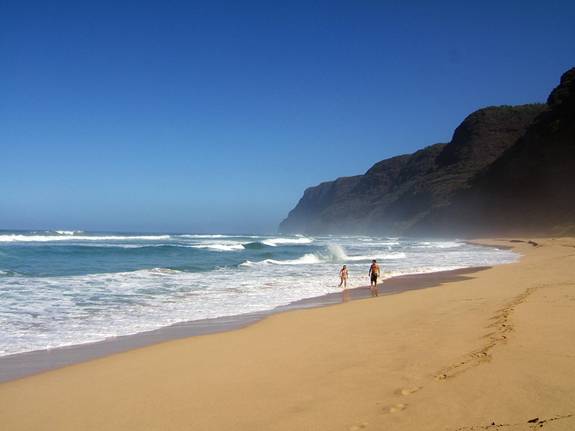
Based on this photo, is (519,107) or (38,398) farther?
(519,107)

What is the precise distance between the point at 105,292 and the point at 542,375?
13151 mm

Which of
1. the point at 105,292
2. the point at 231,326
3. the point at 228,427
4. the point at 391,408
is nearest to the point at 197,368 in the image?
the point at 228,427

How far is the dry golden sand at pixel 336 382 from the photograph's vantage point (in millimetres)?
3971

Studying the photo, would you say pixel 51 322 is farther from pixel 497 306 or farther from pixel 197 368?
pixel 497 306

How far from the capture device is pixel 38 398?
5316 mm

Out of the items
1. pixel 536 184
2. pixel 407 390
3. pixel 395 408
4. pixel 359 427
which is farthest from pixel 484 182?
pixel 359 427

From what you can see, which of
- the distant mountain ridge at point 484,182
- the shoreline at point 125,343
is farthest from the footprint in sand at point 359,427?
the distant mountain ridge at point 484,182

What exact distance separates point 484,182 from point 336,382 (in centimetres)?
8048

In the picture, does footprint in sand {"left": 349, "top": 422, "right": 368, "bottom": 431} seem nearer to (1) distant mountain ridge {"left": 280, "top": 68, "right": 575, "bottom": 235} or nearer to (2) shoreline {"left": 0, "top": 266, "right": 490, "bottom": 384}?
(2) shoreline {"left": 0, "top": 266, "right": 490, "bottom": 384}

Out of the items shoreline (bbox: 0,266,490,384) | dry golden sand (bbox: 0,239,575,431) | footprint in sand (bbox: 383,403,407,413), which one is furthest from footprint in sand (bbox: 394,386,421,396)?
shoreline (bbox: 0,266,490,384)

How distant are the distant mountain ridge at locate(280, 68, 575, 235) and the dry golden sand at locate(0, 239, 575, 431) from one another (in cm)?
5180

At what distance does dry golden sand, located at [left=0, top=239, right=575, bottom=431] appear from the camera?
3971 millimetres

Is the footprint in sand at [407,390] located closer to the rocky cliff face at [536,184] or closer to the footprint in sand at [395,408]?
the footprint in sand at [395,408]

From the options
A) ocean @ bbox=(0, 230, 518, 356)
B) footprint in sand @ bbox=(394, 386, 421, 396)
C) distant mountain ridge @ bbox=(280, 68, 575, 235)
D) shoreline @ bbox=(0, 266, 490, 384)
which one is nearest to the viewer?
footprint in sand @ bbox=(394, 386, 421, 396)
